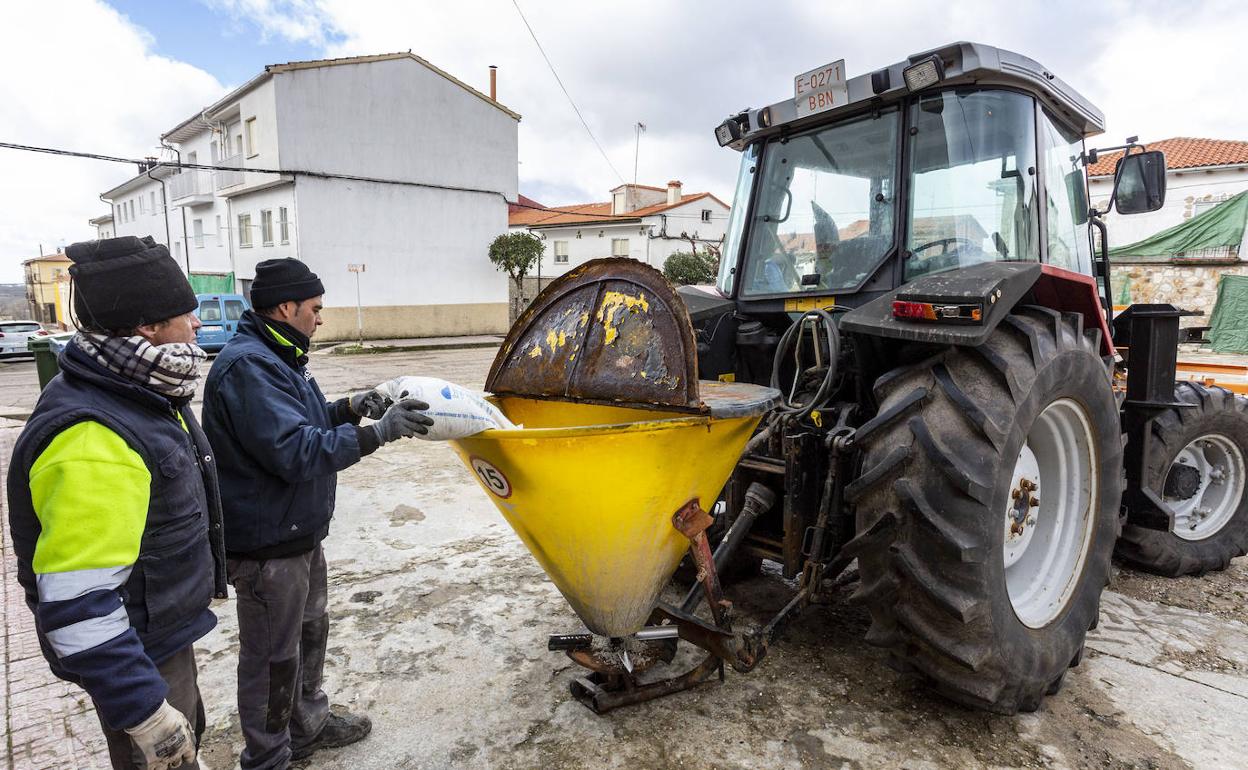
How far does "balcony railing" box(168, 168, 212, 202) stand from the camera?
25.5 m

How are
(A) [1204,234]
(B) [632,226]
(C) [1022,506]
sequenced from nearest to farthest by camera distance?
(C) [1022,506], (A) [1204,234], (B) [632,226]

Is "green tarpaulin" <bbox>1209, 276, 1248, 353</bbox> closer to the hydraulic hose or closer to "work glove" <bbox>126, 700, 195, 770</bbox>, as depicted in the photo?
the hydraulic hose

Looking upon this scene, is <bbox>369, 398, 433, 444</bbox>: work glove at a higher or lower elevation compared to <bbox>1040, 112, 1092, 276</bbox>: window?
lower

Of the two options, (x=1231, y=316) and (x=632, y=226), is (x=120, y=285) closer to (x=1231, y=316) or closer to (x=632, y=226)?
(x=1231, y=316)

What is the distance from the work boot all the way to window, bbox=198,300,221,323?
55.9 feet

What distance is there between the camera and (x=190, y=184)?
86.7 feet

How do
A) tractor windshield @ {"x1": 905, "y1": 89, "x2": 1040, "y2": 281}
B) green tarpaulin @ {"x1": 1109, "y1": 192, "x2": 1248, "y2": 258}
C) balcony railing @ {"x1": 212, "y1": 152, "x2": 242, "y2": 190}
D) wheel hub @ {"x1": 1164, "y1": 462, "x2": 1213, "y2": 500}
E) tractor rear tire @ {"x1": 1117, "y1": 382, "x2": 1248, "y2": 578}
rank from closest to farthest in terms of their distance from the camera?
1. tractor windshield @ {"x1": 905, "y1": 89, "x2": 1040, "y2": 281}
2. tractor rear tire @ {"x1": 1117, "y1": 382, "x2": 1248, "y2": 578}
3. wheel hub @ {"x1": 1164, "y1": 462, "x2": 1213, "y2": 500}
4. green tarpaulin @ {"x1": 1109, "y1": 192, "x2": 1248, "y2": 258}
5. balcony railing @ {"x1": 212, "y1": 152, "x2": 242, "y2": 190}

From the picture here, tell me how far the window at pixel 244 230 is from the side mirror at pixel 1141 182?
24155 mm

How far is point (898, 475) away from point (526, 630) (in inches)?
74.7

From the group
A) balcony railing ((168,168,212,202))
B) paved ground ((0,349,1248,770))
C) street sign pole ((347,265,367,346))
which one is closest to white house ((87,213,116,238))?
balcony railing ((168,168,212,202))

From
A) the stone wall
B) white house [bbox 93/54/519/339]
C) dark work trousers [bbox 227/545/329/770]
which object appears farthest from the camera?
white house [bbox 93/54/519/339]

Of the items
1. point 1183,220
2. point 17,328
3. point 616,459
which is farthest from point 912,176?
point 1183,220

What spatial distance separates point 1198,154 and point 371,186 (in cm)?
2620

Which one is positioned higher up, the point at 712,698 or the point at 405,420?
the point at 405,420
